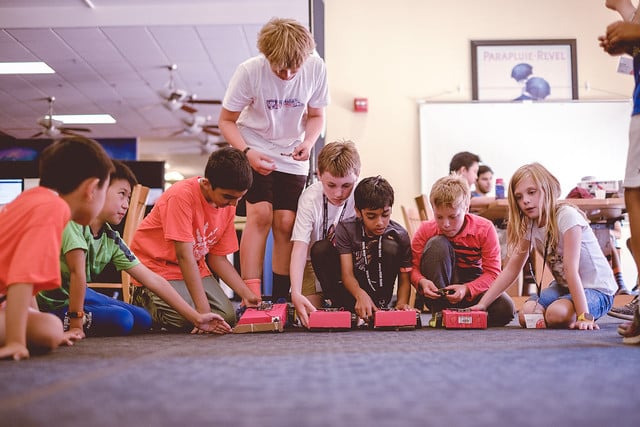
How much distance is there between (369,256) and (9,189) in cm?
266

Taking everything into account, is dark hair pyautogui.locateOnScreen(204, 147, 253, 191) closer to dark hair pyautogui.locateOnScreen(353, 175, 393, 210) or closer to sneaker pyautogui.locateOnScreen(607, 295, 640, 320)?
dark hair pyautogui.locateOnScreen(353, 175, 393, 210)

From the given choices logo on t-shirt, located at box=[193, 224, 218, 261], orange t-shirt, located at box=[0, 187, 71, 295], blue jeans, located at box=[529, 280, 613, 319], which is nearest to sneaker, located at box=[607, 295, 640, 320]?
blue jeans, located at box=[529, 280, 613, 319]

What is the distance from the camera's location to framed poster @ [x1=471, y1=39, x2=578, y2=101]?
4.79m

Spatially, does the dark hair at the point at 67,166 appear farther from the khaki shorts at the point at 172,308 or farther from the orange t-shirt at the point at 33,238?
the khaki shorts at the point at 172,308

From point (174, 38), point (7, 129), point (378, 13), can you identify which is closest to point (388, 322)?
point (378, 13)

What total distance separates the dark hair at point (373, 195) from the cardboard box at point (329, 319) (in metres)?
0.44

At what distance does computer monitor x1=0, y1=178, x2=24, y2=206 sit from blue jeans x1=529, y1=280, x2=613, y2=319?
10.4 feet

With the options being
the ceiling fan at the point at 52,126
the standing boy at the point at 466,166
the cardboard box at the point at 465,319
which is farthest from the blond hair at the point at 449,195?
the ceiling fan at the point at 52,126

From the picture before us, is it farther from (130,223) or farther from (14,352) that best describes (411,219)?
(14,352)

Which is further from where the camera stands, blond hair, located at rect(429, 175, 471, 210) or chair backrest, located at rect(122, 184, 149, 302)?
chair backrest, located at rect(122, 184, 149, 302)

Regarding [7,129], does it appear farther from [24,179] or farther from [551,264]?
[551,264]

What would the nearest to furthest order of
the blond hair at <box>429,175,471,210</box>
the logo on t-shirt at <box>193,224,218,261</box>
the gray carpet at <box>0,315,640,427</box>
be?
the gray carpet at <box>0,315,640,427</box>, the logo on t-shirt at <box>193,224,218,261</box>, the blond hair at <box>429,175,471,210</box>

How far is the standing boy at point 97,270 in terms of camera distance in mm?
1784

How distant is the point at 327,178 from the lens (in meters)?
2.19
